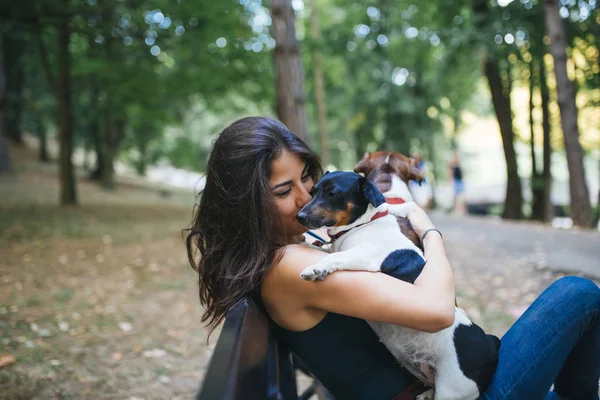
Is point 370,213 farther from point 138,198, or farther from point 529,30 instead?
point 138,198

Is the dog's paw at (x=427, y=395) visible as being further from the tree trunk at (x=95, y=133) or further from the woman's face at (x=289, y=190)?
the tree trunk at (x=95, y=133)

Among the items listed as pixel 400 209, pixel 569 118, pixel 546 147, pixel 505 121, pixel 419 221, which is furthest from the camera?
pixel 546 147

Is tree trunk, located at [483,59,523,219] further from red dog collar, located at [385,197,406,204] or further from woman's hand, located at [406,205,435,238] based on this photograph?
woman's hand, located at [406,205,435,238]

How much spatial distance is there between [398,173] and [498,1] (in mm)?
11761

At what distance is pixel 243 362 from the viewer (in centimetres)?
121

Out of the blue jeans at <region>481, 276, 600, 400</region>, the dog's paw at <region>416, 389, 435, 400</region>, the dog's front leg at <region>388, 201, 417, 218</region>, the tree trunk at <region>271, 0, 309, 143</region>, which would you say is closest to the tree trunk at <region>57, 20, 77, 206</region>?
the tree trunk at <region>271, 0, 309, 143</region>

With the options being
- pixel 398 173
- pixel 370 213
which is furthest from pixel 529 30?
pixel 370 213

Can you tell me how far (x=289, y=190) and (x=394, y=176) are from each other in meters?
0.90

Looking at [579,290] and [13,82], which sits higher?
[13,82]

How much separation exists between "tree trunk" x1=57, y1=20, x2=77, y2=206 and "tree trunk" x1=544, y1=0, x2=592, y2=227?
11.2 metres

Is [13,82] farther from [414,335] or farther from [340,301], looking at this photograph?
[414,335]

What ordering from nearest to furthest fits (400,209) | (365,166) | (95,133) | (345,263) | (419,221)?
(345,263) → (419,221) → (400,209) → (365,166) → (95,133)

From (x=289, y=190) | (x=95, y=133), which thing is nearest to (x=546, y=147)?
(x=289, y=190)

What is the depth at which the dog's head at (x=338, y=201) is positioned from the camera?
6.52 ft
